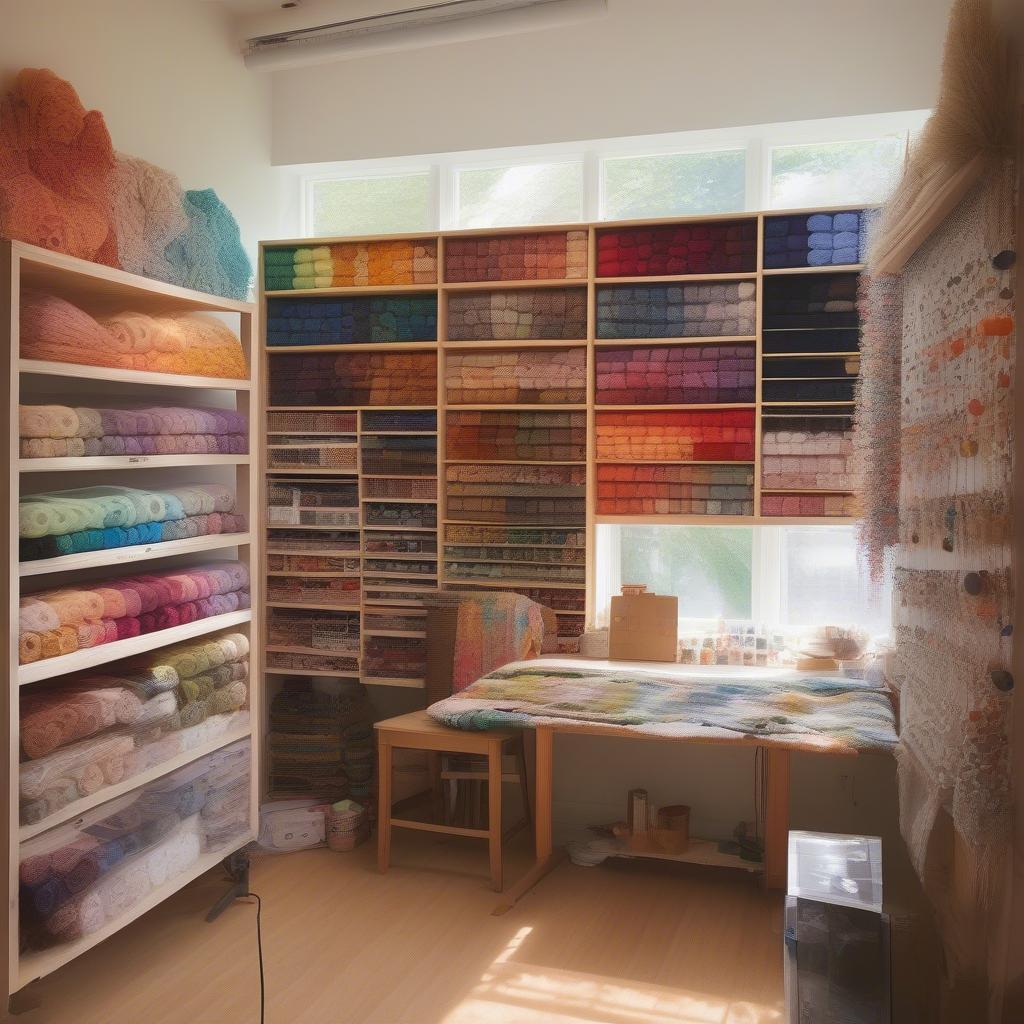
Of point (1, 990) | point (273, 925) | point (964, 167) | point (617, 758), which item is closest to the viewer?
point (964, 167)

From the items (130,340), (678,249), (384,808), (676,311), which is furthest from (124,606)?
(678,249)

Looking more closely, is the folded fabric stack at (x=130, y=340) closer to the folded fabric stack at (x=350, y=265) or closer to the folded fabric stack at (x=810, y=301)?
Result: the folded fabric stack at (x=350, y=265)

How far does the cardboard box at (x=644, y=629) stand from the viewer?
432cm

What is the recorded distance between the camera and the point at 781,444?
4.20 m

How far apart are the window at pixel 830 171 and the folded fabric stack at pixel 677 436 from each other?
0.93m

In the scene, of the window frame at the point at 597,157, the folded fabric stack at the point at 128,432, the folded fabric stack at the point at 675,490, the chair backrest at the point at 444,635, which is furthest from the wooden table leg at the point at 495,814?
the window frame at the point at 597,157

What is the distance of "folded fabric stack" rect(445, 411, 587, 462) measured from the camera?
4.44 meters

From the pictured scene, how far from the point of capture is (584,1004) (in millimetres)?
3014

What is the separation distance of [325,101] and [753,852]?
373 cm

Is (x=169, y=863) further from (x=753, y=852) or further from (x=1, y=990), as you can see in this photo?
(x=753, y=852)

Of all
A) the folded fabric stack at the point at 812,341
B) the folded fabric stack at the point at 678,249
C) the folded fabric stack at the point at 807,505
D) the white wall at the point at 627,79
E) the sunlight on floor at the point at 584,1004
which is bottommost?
the sunlight on floor at the point at 584,1004

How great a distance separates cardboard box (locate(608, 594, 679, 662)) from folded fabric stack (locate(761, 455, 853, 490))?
0.64 metres

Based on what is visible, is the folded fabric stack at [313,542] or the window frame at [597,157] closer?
the window frame at [597,157]

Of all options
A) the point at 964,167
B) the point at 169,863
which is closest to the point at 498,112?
the point at 964,167
